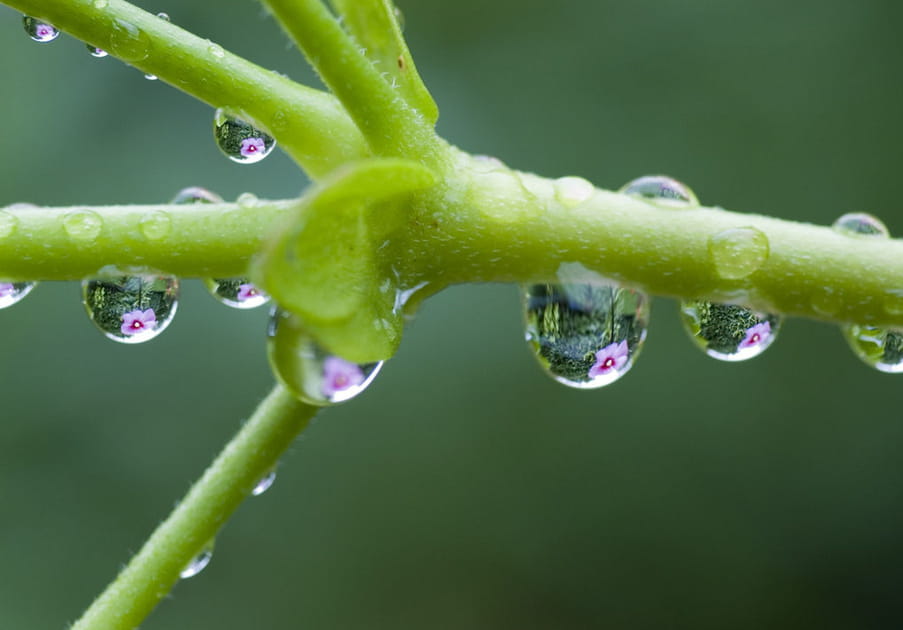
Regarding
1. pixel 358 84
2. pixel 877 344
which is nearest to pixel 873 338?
pixel 877 344

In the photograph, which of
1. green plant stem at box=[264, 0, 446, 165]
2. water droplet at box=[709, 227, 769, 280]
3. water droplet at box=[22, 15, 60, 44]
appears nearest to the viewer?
green plant stem at box=[264, 0, 446, 165]

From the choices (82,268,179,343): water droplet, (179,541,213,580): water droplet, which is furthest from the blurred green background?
(82,268,179,343): water droplet

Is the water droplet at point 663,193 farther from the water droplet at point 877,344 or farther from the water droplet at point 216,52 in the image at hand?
the water droplet at point 216,52

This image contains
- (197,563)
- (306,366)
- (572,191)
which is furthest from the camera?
(197,563)

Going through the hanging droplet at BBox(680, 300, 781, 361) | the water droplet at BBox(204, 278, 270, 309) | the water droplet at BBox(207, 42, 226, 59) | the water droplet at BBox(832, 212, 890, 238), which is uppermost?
the water droplet at BBox(832, 212, 890, 238)

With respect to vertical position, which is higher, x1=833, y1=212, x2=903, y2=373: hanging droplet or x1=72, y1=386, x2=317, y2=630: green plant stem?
x1=833, y1=212, x2=903, y2=373: hanging droplet

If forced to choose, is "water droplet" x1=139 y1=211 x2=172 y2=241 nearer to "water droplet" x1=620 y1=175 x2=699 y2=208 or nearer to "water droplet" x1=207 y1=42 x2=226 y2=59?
"water droplet" x1=207 y1=42 x2=226 y2=59

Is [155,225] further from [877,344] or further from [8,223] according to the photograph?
[877,344]
